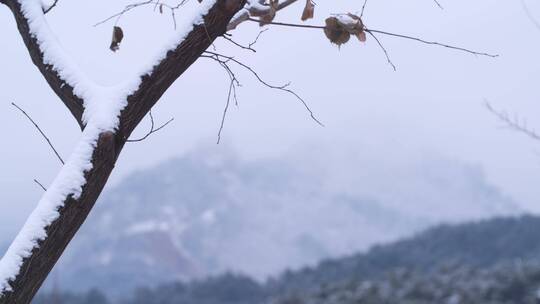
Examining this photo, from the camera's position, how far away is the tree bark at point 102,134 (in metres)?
1.44

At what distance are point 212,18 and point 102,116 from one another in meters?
0.35

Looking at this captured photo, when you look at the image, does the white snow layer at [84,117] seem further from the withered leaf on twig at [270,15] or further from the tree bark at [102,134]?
the withered leaf on twig at [270,15]

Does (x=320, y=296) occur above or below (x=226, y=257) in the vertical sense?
above

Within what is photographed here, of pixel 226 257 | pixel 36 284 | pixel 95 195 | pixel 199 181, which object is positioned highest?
pixel 95 195

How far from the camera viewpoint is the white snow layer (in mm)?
1439

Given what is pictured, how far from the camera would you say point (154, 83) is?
1.56 meters

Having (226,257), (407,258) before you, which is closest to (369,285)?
(407,258)

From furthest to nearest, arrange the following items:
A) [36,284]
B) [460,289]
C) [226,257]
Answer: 1. [226,257]
2. [460,289]
3. [36,284]

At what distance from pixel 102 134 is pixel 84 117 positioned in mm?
94

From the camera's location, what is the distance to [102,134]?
1.48m

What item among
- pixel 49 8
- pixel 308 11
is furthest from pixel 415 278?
pixel 49 8

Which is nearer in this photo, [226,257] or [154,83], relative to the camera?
[154,83]

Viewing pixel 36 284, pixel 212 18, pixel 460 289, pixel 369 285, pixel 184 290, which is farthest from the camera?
pixel 184 290

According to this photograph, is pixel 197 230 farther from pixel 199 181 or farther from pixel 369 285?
pixel 369 285
